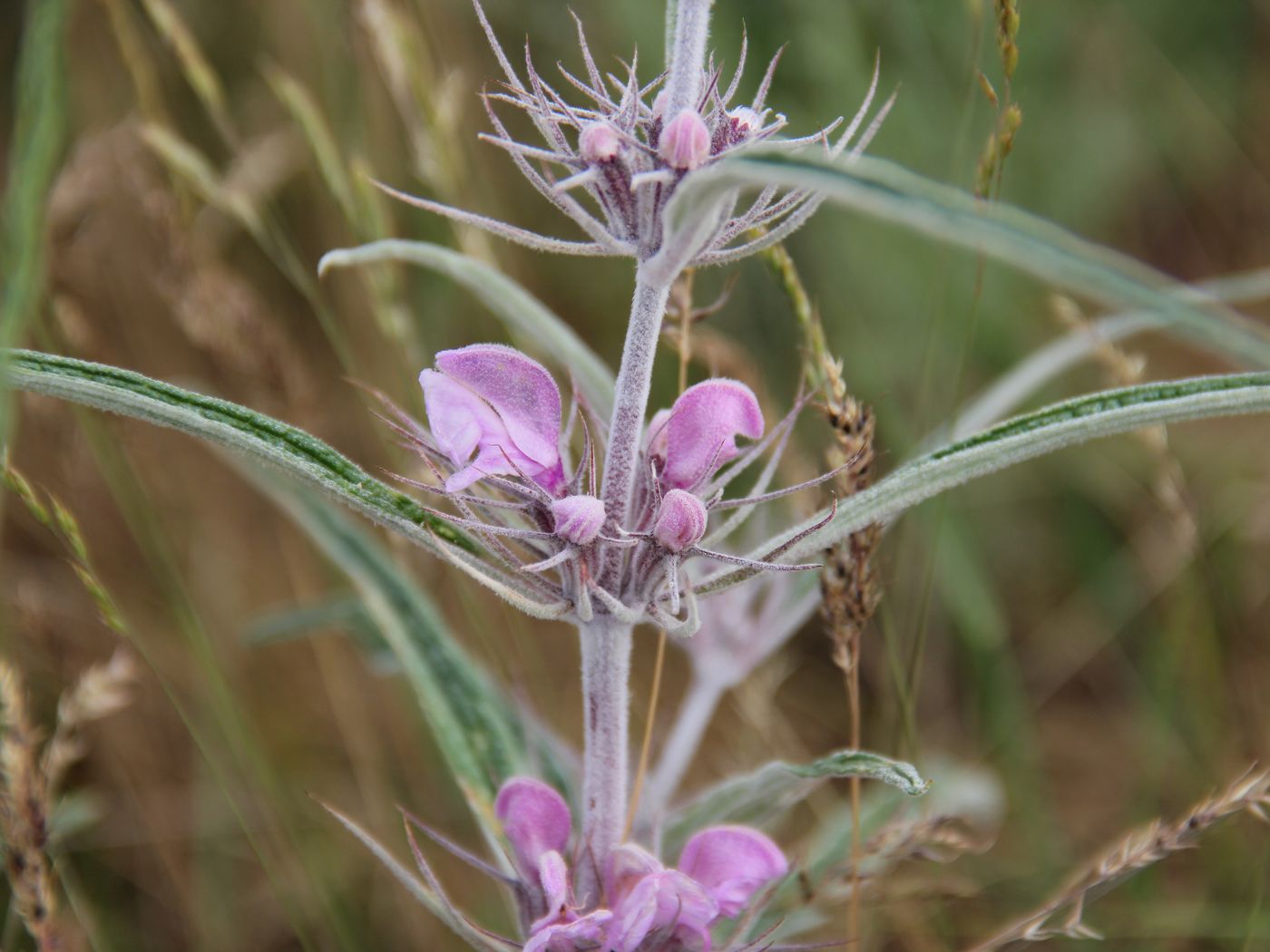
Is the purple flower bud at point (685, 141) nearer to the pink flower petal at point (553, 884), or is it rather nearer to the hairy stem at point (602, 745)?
the hairy stem at point (602, 745)

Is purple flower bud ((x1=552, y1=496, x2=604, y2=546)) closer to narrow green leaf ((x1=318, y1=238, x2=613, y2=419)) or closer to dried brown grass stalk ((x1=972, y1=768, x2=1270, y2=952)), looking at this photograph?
narrow green leaf ((x1=318, y1=238, x2=613, y2=419))

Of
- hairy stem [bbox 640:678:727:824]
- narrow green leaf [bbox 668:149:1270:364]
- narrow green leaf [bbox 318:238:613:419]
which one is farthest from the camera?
hairy stem [bbox 640:678:727:824]

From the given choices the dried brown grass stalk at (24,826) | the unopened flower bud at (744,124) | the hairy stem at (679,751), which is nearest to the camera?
the unopened flower bud at (744,124)

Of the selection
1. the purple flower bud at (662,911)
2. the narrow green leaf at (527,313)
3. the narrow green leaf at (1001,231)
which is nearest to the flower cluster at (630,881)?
the purple flower bud at (662,911)

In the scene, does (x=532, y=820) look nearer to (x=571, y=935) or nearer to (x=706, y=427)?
(x=571, y=935)

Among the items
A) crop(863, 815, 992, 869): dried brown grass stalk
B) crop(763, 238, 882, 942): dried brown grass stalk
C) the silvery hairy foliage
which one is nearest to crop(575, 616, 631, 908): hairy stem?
the silvery hairy foliage

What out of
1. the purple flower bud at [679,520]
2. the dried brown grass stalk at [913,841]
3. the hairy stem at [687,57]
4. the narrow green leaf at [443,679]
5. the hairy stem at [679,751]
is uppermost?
the hairy stem at [687,57]
